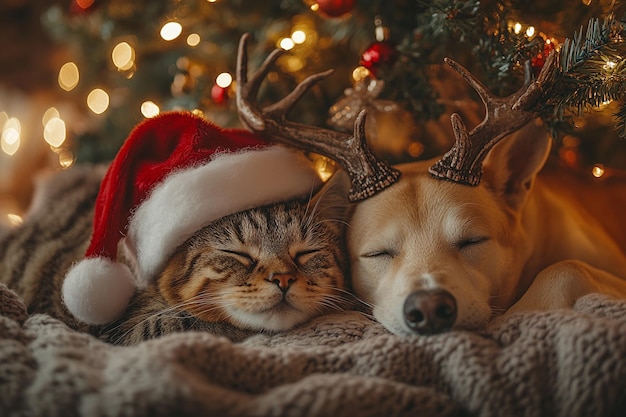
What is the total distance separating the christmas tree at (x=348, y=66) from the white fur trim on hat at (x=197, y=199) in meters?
0.36

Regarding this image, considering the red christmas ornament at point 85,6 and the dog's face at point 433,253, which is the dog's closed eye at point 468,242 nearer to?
the dog's face at point 433,253

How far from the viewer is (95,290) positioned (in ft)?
3.91

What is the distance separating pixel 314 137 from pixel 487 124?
1.42ft

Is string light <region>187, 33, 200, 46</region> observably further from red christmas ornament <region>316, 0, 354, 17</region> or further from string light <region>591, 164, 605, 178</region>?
string light <region>591, 164, 605, 178</region>

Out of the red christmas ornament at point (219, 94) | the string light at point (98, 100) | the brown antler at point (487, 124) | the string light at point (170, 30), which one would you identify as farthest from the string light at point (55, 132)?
the brown antler at point (487, 124)

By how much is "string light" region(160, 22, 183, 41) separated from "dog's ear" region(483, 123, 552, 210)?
1.18m

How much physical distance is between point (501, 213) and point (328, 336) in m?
0.57

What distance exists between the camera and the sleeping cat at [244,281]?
Result: 1234 mm

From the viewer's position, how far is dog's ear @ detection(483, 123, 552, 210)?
1.42m

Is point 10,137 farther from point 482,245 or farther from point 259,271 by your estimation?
point 482,245

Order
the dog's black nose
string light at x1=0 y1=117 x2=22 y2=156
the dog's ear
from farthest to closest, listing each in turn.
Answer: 1. string light at x1=0 y1=117 x2=22 y2=156
2. the dog's ear
3. the dog's black nose

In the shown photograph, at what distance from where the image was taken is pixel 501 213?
1.37 m

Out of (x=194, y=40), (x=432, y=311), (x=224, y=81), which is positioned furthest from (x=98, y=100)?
(x=432, y=311)

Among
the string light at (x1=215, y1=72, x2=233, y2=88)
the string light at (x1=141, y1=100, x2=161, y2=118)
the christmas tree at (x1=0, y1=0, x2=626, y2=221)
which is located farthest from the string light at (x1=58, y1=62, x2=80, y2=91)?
the string light at (x1=215, y1=72, x2=233, y2=88)
